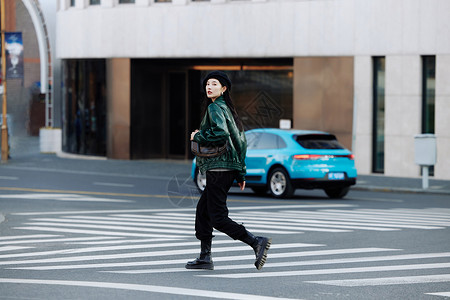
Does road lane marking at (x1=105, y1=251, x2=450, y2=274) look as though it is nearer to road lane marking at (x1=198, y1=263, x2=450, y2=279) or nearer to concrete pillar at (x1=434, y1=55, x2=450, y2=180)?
road lane marking at (x1=198, y1=263, x2=450, y2=279)

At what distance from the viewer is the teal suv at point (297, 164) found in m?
21.2

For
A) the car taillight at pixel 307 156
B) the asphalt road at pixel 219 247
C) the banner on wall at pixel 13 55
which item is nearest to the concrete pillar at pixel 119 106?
the banner on wall at pixel 13 55

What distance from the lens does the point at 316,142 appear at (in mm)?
21750

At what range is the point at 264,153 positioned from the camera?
21938 mm

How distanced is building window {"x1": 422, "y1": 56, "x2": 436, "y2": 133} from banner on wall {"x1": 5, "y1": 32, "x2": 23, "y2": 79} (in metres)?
13.8

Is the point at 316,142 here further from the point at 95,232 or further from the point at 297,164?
the point at 95,232

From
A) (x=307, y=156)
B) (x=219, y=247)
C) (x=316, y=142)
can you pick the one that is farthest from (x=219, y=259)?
(x=316, y=142)

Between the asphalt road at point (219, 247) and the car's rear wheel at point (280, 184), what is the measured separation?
0.38 meters

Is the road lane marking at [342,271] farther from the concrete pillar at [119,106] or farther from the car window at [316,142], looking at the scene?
the concrete pillar at [119,106]

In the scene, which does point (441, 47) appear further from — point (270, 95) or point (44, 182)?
point (44, 182)

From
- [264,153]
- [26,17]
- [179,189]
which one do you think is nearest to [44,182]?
[264,153]

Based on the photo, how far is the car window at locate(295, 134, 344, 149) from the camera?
2164cm

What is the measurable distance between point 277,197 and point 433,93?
29.0ft

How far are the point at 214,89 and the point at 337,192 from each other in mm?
12691
